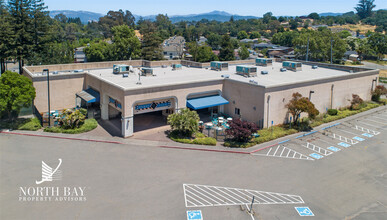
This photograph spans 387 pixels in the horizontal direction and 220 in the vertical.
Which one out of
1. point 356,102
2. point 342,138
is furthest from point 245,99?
point 356,102

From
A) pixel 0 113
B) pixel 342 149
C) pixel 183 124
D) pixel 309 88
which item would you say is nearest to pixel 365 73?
pixel 309 88

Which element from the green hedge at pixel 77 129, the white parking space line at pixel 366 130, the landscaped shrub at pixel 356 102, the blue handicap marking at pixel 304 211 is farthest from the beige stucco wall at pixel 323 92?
the green hedge at pixel 77 129

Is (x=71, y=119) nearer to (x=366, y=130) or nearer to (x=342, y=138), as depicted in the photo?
(x=342, y=138)

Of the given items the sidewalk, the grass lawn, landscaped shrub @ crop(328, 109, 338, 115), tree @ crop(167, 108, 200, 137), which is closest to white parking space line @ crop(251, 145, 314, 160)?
the sidewalk

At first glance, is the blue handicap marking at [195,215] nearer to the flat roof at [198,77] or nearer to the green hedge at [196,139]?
the green hedge at [196,139]

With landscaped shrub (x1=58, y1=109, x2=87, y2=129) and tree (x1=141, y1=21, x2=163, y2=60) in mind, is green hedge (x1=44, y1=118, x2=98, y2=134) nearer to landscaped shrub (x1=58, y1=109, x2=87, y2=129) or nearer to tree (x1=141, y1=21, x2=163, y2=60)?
landscaped shrub (x1=58, y1=109, x2=87, y2=129)

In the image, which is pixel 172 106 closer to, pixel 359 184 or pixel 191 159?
pixel 191 159
